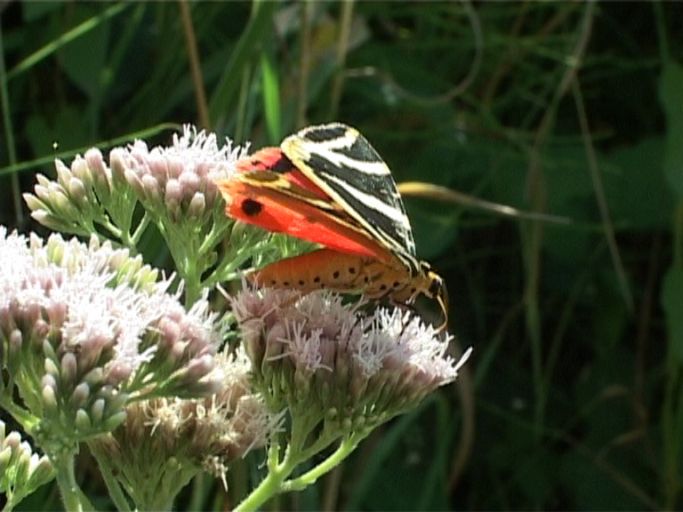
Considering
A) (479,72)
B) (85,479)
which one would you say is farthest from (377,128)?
(85,479)

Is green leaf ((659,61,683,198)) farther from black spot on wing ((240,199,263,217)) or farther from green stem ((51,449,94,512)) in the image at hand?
green stem ((51,449,94,512))

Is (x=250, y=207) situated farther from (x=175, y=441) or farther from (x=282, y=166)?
(x=175, y=441)

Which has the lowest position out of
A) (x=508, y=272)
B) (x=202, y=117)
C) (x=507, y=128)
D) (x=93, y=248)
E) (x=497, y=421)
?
(x=497, y=421)

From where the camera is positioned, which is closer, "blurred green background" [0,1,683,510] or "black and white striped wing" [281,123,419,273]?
"black and white striped wing" [281,123,419,273]

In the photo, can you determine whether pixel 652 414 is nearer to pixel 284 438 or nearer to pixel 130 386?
pixel 284 438

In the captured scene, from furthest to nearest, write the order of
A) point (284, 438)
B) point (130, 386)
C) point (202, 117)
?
1. point (202, 117)
2. point (284, 438)
3. point (130, 386)

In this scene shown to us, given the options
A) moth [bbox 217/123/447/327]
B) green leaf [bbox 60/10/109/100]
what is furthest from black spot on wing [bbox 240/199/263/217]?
green leaf [bbox 60/10/109/100]
